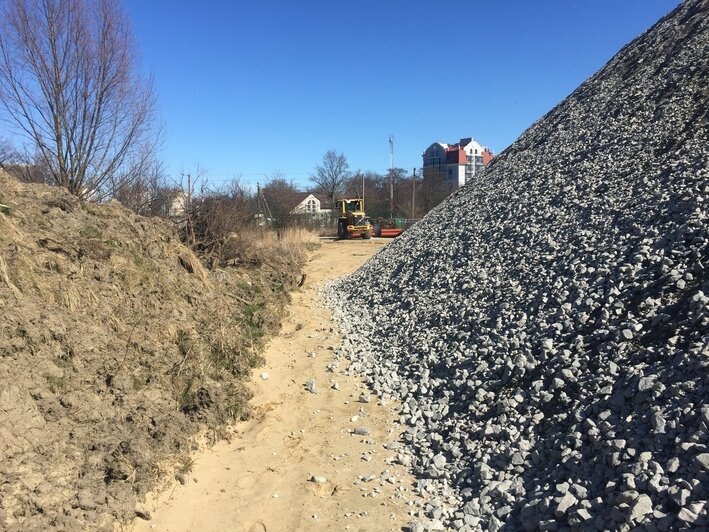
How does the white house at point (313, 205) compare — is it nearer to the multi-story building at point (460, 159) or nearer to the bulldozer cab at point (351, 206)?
the bulldozer cab at point (351, 206)

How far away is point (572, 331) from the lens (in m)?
5.08

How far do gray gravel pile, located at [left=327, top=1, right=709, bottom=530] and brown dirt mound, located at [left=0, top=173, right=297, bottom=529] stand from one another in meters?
2.18

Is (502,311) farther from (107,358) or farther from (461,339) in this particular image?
(107,358)

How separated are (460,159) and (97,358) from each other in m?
69.2

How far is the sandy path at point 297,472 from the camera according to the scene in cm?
379

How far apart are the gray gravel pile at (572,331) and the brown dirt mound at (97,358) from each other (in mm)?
2178

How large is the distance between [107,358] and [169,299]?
7.45 ft

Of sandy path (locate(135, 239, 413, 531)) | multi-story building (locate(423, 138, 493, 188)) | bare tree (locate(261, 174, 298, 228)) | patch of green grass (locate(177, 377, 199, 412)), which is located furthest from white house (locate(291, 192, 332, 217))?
patch of green grass (locate(177, 377, 199, 412))

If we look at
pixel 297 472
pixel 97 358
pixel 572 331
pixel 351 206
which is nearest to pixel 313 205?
pixel 351 206

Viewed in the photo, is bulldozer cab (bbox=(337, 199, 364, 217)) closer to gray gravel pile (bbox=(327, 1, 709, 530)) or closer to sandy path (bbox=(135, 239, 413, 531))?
gray gravel pile (bbox=(327, 1, 709, 530))

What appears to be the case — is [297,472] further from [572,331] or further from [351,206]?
[351,206]

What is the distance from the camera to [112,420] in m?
4.30

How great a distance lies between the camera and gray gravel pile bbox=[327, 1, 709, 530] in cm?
331

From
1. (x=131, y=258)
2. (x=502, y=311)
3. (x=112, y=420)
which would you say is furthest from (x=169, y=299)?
(x=502, y=311)
